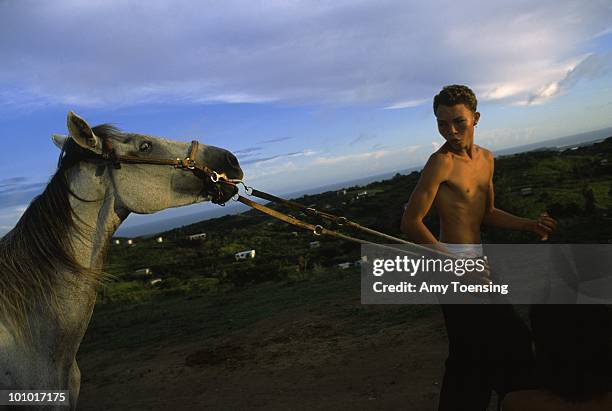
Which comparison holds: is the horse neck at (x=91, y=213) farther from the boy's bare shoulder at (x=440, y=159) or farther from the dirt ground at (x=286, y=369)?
the dirt ground at (x=286, y=369)

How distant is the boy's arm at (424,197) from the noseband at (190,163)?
49.1 inches

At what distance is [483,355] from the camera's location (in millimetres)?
2789

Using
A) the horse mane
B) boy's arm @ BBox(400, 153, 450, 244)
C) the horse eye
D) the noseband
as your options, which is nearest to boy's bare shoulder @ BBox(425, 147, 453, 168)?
boy's arm @ BBox(400, 153, 450, 244)

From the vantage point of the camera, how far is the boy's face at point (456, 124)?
2.99 m

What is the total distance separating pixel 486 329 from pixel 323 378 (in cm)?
402

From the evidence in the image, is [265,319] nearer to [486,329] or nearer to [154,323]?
[154,323]

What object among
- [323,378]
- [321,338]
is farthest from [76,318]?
[321,338]

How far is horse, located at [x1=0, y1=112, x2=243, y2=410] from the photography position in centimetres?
259

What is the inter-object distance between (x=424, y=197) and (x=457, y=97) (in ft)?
2.36

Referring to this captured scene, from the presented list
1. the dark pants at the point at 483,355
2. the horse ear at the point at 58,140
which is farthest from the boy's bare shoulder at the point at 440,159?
the horse ear at the point at 58,140

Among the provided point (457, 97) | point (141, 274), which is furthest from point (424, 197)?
point (141, 274)

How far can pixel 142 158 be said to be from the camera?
286 cm

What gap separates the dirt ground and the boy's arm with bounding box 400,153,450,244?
9.37 ft

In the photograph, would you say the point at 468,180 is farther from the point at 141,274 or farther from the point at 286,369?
the point at 141,274
